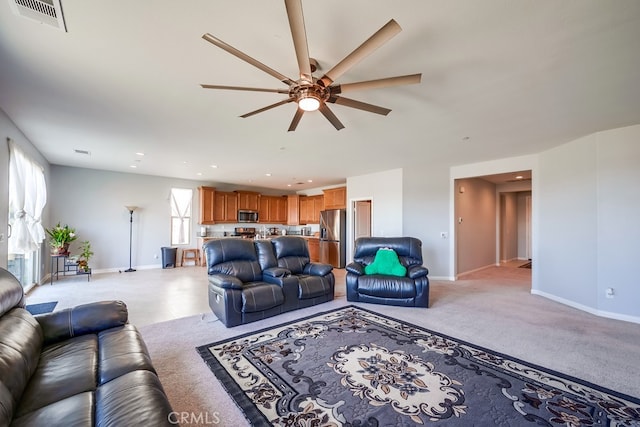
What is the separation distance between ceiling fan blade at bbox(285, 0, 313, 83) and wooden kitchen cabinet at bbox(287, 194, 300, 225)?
Answer: 8046mm

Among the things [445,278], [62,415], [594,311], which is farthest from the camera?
[445,278]

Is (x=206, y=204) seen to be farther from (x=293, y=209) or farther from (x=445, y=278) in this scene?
(x=445, y=278)

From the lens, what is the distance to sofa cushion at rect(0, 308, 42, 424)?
3.88 ft

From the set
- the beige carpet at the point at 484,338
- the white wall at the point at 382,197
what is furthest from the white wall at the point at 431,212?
the beige carpet at the point at 484,338

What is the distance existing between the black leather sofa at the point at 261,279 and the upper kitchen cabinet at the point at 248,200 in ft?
15.9

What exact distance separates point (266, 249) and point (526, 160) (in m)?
5.14

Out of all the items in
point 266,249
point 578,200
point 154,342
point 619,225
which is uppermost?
point 578,200

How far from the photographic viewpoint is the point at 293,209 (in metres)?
10.0

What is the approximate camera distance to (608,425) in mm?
1744

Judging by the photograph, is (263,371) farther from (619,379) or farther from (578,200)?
(578,200)

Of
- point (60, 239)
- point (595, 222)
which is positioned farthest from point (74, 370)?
point (595, 222)

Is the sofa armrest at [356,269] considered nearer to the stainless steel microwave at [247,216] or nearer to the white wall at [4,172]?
the white wall at [4,172]

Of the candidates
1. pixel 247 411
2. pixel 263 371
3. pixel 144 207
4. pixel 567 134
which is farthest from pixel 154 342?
pixel 567 134

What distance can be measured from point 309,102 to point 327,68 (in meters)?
0.42
